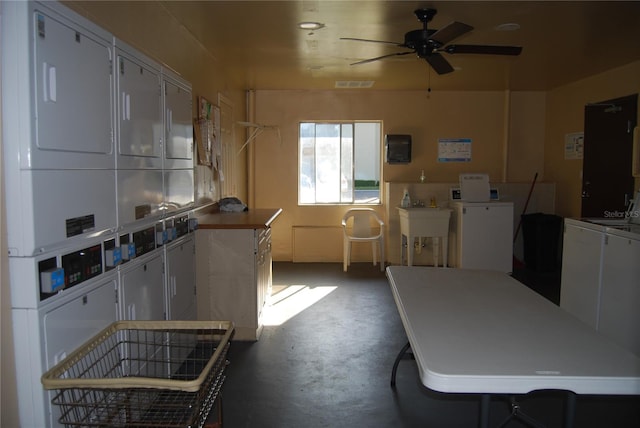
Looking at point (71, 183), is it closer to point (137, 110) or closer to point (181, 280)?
point (137, 110)

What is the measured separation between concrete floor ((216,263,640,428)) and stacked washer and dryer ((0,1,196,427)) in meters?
0.88

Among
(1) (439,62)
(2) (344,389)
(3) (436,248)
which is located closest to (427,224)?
(3) (436,248)

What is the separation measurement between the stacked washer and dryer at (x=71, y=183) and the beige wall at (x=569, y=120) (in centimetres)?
516

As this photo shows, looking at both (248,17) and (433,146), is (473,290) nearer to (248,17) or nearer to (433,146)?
(248,17)

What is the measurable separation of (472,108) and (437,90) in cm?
58

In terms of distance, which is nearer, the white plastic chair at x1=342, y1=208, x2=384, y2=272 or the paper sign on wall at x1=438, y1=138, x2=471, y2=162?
the white plastic chair at x1=342, y1=208, x2=384, y2=272

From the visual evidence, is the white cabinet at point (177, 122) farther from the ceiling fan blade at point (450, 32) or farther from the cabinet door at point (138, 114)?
the ceiling fan blade at point (450, 32)

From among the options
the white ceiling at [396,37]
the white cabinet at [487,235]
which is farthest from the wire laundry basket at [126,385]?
the white cabinet at [487,235]

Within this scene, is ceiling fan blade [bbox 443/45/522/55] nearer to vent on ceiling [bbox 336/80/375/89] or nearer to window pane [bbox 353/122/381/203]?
vent on ceiling [bbox 336/80/375/89]

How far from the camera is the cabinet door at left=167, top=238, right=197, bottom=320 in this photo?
3.08 meters

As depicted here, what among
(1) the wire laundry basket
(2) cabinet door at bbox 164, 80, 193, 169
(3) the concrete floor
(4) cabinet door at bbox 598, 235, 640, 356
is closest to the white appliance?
(3) the concrete floor

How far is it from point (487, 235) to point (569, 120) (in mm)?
1935

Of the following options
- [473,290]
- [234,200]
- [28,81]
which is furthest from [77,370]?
[234,200]

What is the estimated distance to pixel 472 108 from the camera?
715cm
